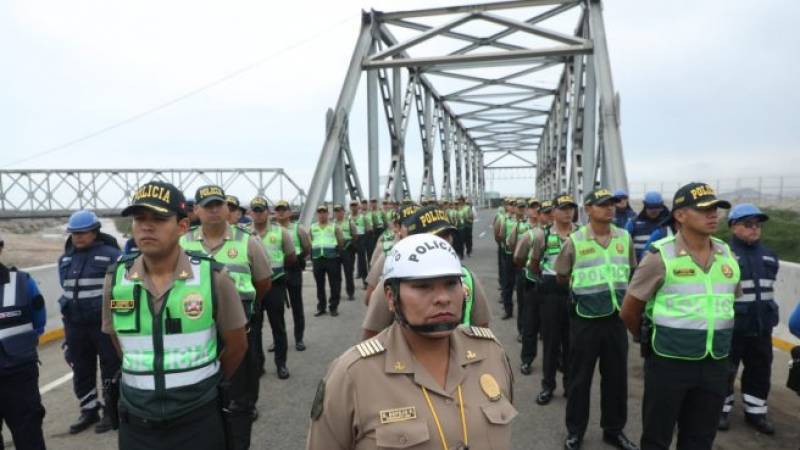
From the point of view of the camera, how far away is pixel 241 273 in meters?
4.23

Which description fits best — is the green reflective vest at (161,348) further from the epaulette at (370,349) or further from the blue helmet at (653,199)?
the blue helmet at (653,199)

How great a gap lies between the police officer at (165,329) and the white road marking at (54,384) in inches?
151

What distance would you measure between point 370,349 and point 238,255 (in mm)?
2965

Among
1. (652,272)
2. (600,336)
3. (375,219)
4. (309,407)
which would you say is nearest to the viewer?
(652,272)

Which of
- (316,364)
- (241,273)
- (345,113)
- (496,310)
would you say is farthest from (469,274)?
(345,113)

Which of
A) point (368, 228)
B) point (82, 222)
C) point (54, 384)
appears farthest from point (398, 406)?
point (368, 228)

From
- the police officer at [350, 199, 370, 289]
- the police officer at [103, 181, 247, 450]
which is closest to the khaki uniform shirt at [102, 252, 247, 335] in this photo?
the police officer at [103, 181, 247, 450]

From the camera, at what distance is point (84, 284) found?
14.5 feet

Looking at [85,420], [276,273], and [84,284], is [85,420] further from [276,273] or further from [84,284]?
[276,273]

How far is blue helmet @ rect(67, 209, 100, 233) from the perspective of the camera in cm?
430

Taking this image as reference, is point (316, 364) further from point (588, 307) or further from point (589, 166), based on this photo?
point (589, 166)

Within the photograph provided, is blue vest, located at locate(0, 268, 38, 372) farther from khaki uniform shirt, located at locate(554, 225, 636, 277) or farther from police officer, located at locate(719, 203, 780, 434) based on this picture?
police officer, located at locate(719, 203, 780, 434)

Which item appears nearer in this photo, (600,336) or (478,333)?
(478,333)

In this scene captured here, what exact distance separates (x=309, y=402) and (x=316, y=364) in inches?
47.2
